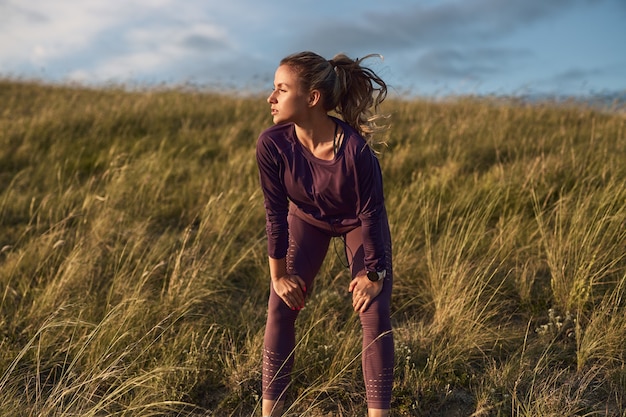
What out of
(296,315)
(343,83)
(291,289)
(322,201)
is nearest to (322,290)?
(296,315)

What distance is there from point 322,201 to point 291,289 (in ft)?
1.32

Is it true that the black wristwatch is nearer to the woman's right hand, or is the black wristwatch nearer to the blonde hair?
the woman's right hand

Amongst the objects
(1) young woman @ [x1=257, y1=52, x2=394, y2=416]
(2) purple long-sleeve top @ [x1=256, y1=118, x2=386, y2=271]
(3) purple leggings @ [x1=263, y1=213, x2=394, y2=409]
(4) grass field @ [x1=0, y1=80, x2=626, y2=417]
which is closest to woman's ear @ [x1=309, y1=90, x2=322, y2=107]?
(1) young woman @ [x1=257, y1=52, x2=394, y2=416]

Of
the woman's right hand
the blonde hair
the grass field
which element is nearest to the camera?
the blonde hair

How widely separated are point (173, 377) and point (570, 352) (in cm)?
212

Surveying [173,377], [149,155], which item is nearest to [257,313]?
[173,377]

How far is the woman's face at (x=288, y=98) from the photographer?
230 centimetres

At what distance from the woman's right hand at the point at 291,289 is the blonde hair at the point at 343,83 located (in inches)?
27.5

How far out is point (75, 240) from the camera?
429 cm

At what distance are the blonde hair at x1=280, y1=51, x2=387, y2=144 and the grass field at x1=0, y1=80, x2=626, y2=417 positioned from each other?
106 centimetres

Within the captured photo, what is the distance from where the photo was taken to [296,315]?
8.46 feet

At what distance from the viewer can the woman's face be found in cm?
230

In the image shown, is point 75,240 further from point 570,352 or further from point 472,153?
point 472,153

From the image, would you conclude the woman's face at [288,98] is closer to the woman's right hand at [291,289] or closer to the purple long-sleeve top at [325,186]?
the purple long-sleeve top at [325,186]
